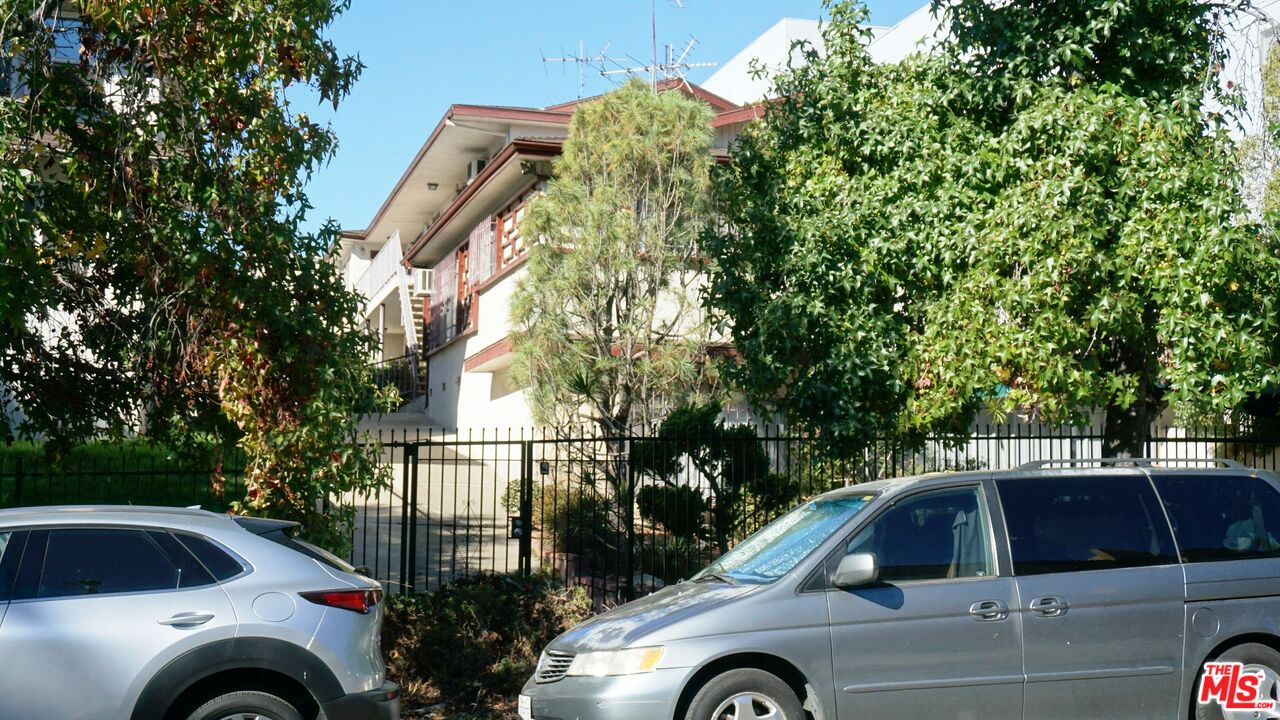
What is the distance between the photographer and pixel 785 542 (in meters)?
7.48

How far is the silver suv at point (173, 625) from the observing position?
6.00 meters

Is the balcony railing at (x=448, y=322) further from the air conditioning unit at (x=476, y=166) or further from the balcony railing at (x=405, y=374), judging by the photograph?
the air conditioning unit at (x=476, y=166)

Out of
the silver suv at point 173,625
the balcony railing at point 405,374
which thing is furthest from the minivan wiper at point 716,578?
the balcony railing at point 405,374

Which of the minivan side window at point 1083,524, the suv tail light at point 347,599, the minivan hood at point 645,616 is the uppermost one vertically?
the minivan side window at point 1083,524

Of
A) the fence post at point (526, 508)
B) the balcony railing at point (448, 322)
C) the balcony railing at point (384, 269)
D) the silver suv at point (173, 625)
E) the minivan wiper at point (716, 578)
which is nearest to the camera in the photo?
the silver suv at point (173, 625)

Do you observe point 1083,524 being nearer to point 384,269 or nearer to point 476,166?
point 476,166

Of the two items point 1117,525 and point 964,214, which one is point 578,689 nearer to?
point 1117,525

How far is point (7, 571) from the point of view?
6.22 m

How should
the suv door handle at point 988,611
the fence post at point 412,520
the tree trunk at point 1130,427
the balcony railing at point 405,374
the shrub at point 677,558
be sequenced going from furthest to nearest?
1. the balcony railing at point 405,374
2. the shrub at point 677,558
3. the tree trunk at point 1130,427
4. the fence post at point 412,520
5. the suv door handle at point 988,611

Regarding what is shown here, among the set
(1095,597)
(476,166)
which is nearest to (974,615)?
(1095,597)

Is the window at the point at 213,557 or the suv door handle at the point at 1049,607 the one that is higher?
the window at the point at 213,557

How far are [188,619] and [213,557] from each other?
0.38m

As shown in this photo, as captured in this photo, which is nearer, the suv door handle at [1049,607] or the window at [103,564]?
the window at [103,564]

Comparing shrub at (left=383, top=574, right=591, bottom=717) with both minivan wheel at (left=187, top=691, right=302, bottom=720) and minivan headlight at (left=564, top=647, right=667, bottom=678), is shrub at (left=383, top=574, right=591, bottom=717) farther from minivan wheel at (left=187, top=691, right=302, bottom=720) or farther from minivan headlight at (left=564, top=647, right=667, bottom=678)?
minivan wheel at (left=187, top=691, right=302, bottom=720)
